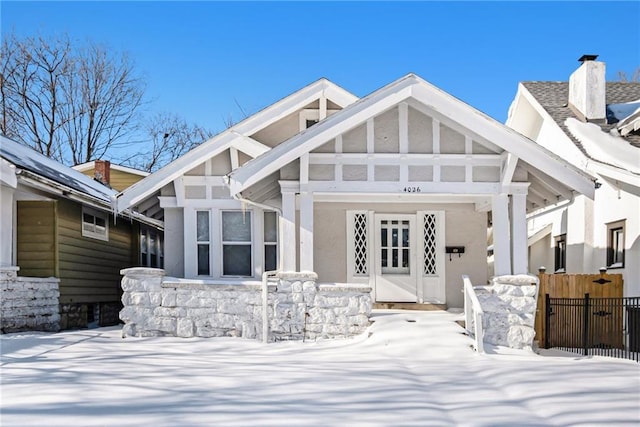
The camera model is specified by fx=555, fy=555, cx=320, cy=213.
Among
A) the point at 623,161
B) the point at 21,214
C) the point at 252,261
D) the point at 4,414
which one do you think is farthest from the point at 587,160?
the point at 21,214

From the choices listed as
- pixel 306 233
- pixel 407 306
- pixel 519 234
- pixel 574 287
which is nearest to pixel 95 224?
pixel 306 233

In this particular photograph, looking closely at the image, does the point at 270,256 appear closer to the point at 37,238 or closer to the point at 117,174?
the point at 37,238

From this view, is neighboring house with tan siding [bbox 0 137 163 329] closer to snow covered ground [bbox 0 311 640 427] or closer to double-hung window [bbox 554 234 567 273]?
snow covered ground [bbox 0 311 640 427]

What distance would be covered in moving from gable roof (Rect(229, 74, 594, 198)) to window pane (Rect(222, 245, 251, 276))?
2.45 meters

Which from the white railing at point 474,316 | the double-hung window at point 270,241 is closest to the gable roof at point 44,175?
the double-hung window at point 270,241

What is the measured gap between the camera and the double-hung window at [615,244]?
1184 cm

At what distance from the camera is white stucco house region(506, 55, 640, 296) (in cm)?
1129

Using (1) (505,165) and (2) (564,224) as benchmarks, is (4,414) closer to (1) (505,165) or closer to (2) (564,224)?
(1) (505,165)

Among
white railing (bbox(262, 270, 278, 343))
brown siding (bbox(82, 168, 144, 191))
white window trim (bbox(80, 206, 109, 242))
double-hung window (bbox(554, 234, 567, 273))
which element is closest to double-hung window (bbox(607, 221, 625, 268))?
double-hung window (bbox(554, 234, 567, 273))

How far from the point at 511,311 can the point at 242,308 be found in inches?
178

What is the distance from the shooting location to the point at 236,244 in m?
11.3

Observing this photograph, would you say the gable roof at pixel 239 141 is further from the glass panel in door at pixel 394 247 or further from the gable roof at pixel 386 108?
the glass panel in door at pixel 394 247

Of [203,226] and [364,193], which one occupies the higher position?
[364,193]

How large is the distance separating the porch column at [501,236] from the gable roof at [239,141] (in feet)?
13.7
